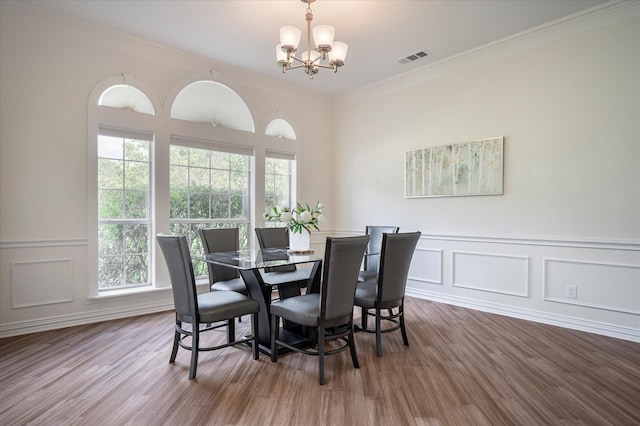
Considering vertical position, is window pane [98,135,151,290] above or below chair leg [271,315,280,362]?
above

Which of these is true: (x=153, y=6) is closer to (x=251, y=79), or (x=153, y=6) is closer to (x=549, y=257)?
(x=251, y=79)

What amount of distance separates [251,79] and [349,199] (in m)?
2.37

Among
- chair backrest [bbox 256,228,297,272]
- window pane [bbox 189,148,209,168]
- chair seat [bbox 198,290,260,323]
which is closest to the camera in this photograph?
chair seat [bbox 198,290,260,323]

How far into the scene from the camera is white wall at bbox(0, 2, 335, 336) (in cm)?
336

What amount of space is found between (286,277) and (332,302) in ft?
2.43

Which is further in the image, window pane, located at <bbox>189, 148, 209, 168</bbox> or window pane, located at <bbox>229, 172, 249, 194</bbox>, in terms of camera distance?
window pane, located at <bbox>229, 172, 249, 194</bbox>

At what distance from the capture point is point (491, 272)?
424 centimetres

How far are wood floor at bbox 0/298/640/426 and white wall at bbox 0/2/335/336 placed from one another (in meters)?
0.37

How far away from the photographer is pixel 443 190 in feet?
15.3

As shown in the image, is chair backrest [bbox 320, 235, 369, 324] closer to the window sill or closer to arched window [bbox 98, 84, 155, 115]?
the window sill

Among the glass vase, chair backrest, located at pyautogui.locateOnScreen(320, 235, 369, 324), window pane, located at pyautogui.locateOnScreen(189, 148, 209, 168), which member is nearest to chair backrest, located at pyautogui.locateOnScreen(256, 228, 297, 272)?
the glass vase

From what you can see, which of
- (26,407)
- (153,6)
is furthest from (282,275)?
(153,6)

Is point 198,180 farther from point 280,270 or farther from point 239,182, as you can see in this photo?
point 280,270

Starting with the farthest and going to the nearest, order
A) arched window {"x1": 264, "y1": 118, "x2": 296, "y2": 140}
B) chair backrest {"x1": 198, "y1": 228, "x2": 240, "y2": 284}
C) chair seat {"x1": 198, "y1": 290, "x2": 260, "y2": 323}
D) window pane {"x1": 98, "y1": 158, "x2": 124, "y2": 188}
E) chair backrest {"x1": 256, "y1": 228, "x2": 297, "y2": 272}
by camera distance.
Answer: arched window {"x1": 264, "y1": 118, "x2": 296, "y2": 140} < chair backrest {"x1": 256, "y1": 228, "x2": 297, "y2": 272} < window pane {"x1": 98, "y1": 158, "x2": 124, "y2": 188} < chair backrest {"x1": 198, "y1": 228, "x2": 240, "y2": 284} < chair seat {"x1": 198, "y1": 290, "x2": 260, "y2": 323}
